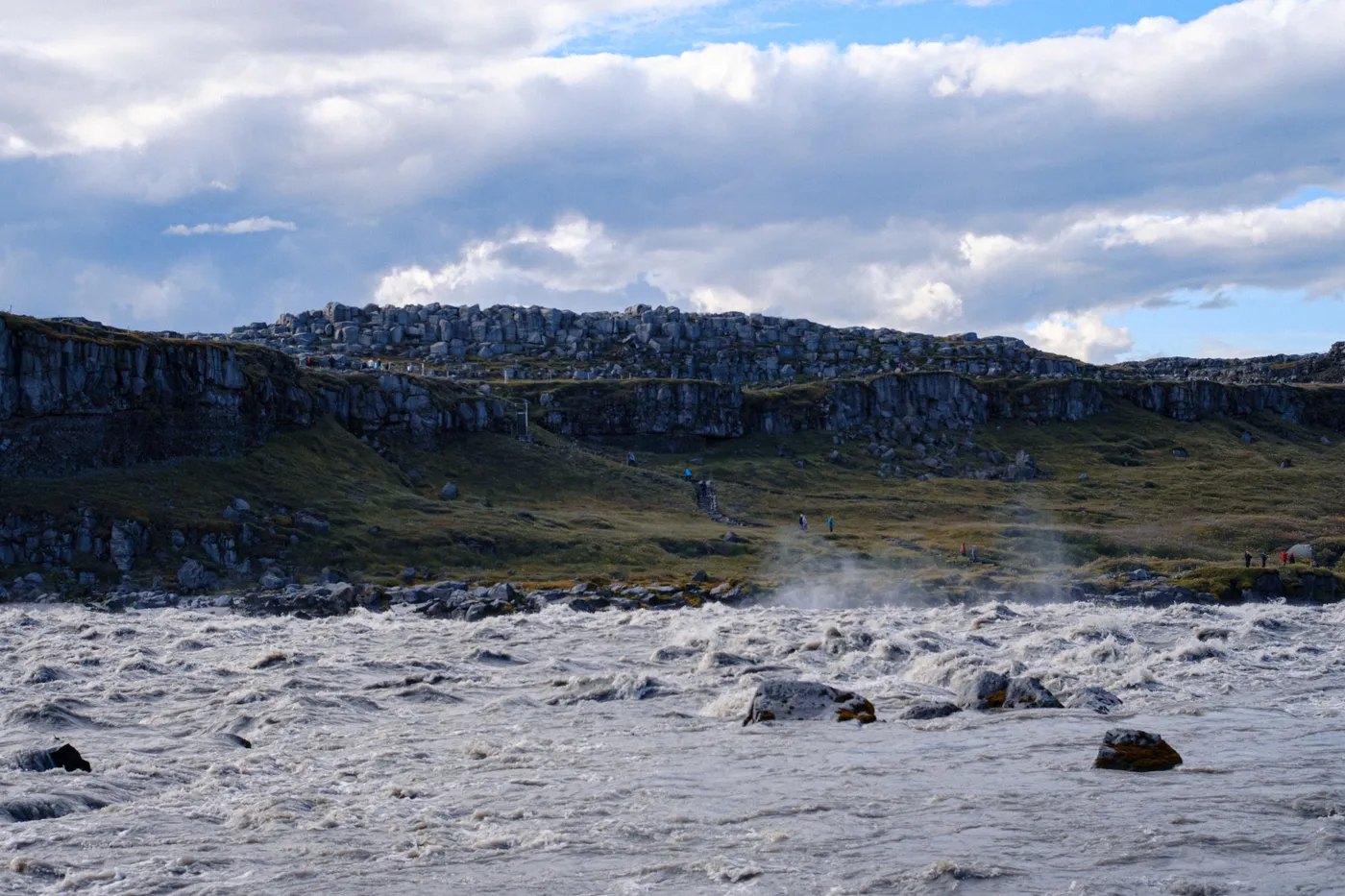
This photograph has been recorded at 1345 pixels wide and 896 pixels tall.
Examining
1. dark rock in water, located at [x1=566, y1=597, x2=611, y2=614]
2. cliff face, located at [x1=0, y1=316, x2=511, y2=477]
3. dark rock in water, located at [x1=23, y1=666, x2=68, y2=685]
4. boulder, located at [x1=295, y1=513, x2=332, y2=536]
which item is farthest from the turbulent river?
cliff face, located at [x1=0, y1=316, x2=511, y2=477]

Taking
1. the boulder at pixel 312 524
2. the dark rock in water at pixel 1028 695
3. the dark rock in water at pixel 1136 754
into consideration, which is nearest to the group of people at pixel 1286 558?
the dark rock in water at pixel 1028 695

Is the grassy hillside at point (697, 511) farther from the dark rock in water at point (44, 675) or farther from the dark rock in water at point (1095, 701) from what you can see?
the dark rock in water at point (1095, 701)

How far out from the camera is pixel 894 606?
244 ft

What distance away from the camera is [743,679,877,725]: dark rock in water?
37812mm

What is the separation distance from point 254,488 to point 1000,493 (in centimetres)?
8068

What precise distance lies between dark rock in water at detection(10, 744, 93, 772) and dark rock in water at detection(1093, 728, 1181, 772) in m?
26.3

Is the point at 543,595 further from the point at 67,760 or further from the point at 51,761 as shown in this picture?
the point at 51,761

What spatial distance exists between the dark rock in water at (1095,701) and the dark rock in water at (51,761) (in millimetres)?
29533

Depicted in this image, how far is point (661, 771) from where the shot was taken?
3139 cm

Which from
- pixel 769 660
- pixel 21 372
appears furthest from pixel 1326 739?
pixel 21 372

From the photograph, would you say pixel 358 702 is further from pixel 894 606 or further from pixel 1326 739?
pixel 894 606

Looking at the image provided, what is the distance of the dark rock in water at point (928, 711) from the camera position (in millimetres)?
38188

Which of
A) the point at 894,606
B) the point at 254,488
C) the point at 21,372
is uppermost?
the point at 21,372

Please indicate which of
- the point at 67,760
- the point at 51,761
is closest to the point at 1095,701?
the point at 67,760
